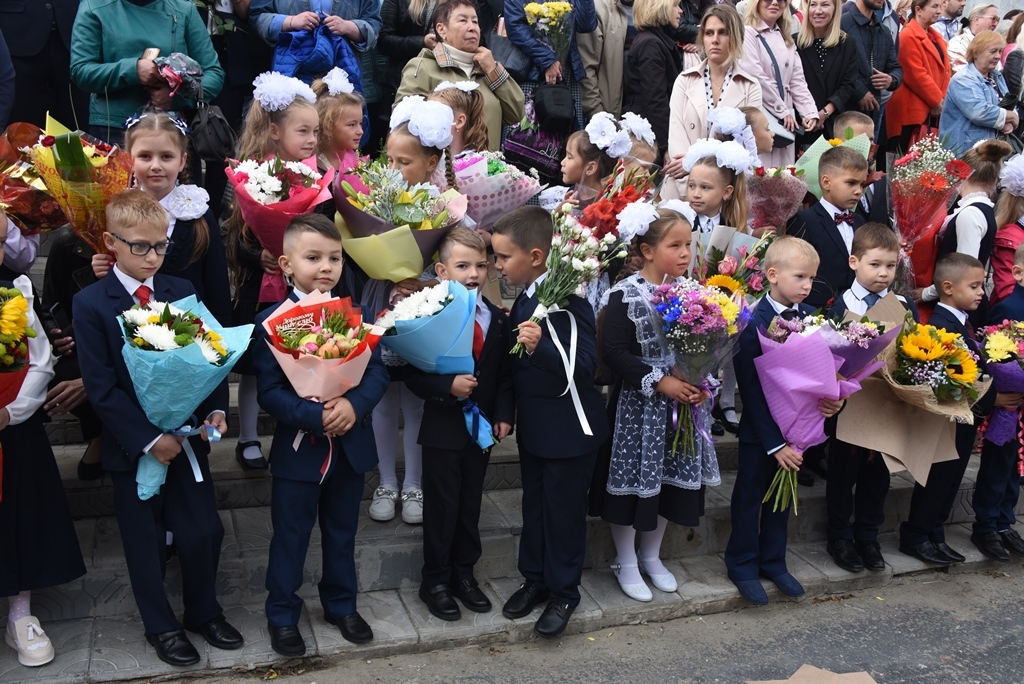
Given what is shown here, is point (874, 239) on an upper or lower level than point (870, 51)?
lower

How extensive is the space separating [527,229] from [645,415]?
101 centimetres

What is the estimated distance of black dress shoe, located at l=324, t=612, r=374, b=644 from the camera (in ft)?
12.8

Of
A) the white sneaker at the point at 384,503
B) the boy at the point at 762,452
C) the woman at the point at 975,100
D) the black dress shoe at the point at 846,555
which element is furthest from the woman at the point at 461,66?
the woman at the point at 975,100

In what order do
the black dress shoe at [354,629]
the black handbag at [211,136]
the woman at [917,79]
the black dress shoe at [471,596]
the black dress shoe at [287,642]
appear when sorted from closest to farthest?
the black dress shoe at [287,642] < the black dress shoe at [354,629] < the black dress shoe at [471,596] < the black handbag at [211,136] < the woman at [917,79]

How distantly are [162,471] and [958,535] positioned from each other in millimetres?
4445

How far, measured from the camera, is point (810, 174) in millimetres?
5910

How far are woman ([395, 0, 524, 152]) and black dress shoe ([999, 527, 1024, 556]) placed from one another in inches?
148

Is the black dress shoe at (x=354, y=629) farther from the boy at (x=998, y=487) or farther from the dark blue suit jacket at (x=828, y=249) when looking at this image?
the boy at (x=998, y=487)

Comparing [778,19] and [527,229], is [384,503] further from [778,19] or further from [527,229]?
[778,19]

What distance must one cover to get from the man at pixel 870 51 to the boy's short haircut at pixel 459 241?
15.0ft

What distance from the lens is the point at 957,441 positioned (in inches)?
206

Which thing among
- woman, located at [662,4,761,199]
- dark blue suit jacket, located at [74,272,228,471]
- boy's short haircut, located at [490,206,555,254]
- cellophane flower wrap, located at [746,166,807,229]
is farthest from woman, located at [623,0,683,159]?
dark blue suit jacket, located at [74,272,228,471]

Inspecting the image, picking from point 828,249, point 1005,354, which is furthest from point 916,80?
point 1005,354

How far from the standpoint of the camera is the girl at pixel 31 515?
11.7 ft
